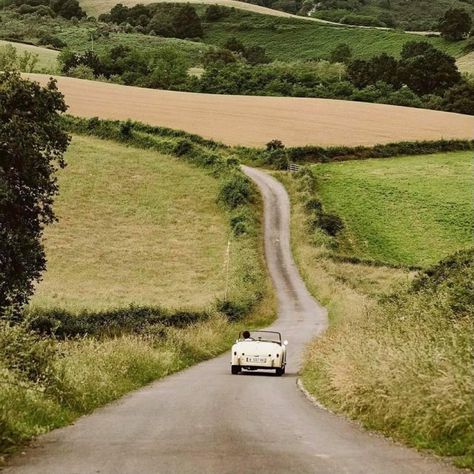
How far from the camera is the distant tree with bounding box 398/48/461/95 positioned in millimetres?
130750

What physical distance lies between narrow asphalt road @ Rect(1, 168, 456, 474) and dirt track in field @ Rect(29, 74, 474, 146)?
77114 mm

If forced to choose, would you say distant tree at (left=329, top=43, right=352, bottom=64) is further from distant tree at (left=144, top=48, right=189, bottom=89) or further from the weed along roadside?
the weed along roadside

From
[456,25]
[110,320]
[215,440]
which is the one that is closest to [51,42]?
[456,25]

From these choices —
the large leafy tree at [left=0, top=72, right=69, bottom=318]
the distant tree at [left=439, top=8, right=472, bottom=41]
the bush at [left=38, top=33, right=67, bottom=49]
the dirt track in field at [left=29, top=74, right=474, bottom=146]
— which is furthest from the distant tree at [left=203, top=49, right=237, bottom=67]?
the large leafy tree at [left=0, top=72, right=69, bottom=318]

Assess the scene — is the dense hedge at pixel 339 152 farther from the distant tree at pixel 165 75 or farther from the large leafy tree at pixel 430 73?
the distant tree at pixel 165 75

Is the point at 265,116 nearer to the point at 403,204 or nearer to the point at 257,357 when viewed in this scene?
the point at 403,204

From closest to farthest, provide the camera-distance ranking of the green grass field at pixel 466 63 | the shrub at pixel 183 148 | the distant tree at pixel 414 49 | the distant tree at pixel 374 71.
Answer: the shrub at pixel 183 148 < the distant tree at pixel 374 71 < the green grass field at pixel 466 63 < the distant tree at pixel 414 49

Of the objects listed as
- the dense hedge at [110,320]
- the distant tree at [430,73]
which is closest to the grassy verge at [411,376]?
the dense hedge at [110,320]

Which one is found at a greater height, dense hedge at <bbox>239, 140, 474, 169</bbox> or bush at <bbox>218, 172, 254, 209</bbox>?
dense hedge at <bbox>239, 140, 474, 169</bbox>

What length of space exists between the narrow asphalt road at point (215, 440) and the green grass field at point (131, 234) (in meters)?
26.7

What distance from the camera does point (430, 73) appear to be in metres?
132

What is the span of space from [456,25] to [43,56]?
89208 millimetres

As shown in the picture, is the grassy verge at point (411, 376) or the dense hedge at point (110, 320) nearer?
the grassy verge at point (411, 376)

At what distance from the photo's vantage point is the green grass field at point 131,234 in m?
52.3
